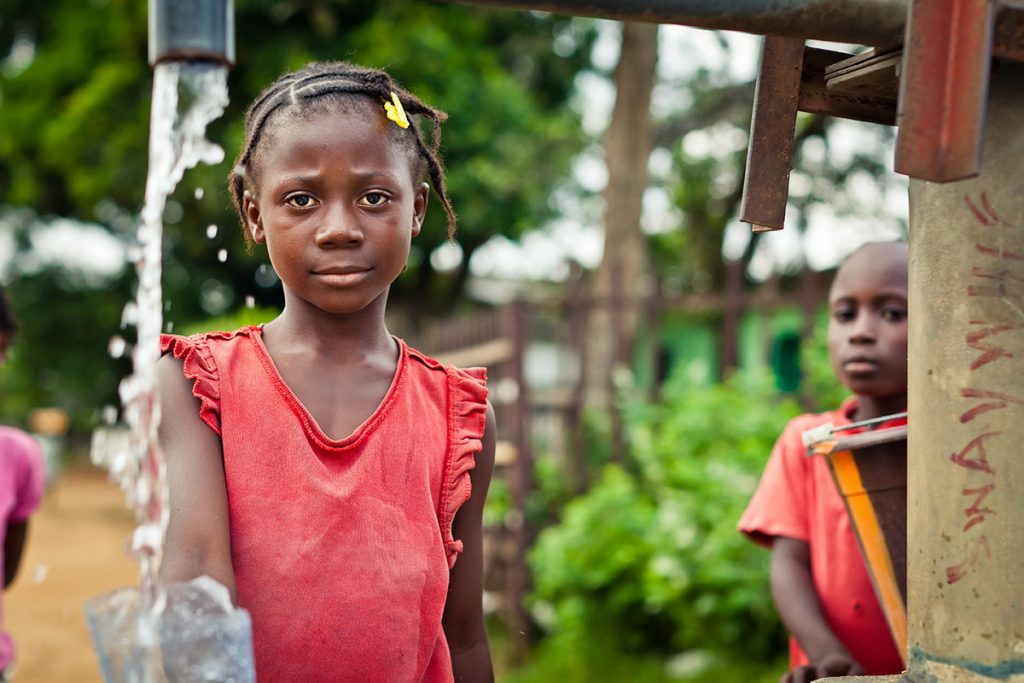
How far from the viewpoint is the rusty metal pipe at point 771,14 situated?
1.05m

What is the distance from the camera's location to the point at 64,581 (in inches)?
336

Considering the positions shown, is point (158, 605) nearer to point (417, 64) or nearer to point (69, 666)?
point (69, 666)

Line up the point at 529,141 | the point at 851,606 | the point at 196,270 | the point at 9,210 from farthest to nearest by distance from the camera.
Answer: the point at 9,210
the point at 196,270
the point at 529,141
the point at 851,606

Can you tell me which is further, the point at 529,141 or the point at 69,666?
the point at 529,141

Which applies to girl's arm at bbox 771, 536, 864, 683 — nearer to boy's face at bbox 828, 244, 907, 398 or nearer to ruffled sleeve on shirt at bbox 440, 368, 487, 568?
boy's face at bbox 828, 244, 907, 398

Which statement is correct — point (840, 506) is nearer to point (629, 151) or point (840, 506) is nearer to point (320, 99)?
point (320, 99)

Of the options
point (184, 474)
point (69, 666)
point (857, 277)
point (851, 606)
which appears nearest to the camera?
point (184, 474)

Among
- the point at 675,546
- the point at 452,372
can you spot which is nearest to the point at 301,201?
the point at 452,372

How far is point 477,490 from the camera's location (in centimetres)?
176

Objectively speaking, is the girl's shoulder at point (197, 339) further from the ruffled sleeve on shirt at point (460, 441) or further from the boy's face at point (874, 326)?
the boy's face at point (874, 326)

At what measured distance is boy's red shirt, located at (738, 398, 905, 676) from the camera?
2.18 meters

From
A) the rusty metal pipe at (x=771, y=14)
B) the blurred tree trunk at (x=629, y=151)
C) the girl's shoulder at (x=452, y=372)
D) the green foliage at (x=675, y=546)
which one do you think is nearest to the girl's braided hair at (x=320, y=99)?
the girl's shoulder at (x=452, y=372)

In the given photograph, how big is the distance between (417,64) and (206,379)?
9.24m

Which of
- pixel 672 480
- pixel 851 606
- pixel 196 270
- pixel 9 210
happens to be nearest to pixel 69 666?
pixel 672 480
